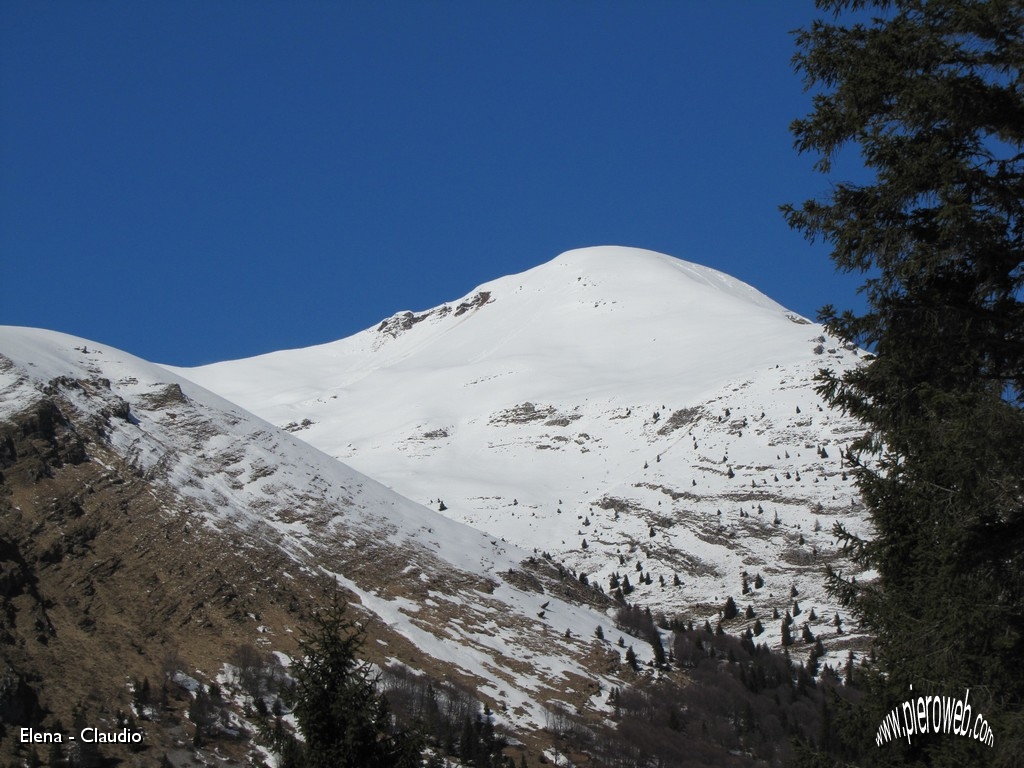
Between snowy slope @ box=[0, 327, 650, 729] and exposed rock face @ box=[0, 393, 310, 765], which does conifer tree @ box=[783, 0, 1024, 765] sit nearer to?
exposed rock face @ box=[0, 393, 310, 765]

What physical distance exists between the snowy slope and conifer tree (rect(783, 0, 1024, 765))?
190ft

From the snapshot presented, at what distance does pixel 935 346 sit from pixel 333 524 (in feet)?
260

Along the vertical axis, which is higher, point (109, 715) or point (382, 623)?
point (382, 623)

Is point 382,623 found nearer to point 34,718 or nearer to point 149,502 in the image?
point 149,502

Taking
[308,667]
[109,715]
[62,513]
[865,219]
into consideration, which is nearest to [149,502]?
[62,513]

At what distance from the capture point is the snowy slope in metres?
76.6

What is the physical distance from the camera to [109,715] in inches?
2119

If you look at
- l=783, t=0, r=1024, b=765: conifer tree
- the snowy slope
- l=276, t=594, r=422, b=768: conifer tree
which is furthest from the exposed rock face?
l=783, t=0, r=1024, b=765: conifer tree

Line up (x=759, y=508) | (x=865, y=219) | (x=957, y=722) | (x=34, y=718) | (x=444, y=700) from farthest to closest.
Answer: (x=759, y=508) → (x=444, y=700) → (x=34, y=718) → (x=865, y=219) → (x=957, y=722)

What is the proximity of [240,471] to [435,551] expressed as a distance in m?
18.7

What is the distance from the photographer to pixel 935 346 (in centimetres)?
1206

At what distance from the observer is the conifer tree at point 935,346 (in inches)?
420

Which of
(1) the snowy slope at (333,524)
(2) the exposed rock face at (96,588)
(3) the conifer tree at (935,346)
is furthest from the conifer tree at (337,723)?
(1) the snowy slope at (333,524)

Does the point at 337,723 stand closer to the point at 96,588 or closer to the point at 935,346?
the point at 935,346
